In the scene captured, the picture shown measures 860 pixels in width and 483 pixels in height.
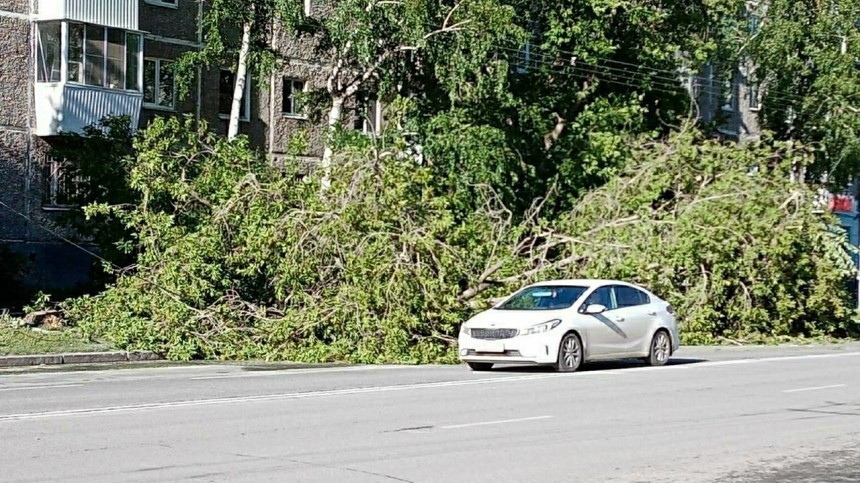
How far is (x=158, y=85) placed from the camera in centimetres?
4081

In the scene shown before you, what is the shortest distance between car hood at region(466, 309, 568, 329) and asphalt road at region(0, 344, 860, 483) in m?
0.82

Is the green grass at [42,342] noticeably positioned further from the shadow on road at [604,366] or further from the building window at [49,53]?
the building window at [49,53]

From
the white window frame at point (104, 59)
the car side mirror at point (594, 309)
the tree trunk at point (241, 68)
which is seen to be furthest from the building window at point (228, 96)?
the car side mirror at point (594, 309)

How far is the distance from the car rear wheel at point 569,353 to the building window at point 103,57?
2025 centimetres

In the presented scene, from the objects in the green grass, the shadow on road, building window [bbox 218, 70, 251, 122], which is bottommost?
the shadow on road

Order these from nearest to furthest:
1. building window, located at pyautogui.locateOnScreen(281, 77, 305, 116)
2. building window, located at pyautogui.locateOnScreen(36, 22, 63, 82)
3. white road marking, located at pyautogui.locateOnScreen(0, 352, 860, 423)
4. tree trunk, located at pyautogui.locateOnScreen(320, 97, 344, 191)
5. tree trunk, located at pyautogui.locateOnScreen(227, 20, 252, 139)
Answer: white road marking, located at pyautogui.locateOnScreen(0, 352, 860, 423) < tree trunk, located at pyautogui.locateOnScreen(320, 97, 344, 191) < tree trunk, located at pyautogui.locateOnScreen(227, 20, 252, 139) < building window, located at pyautogui.locateOnScreen(36, 22, 63, 82) < building window, located at pyautogui.locateOnScreen(281, 77, 305, 116)

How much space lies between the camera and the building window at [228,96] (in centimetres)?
4294

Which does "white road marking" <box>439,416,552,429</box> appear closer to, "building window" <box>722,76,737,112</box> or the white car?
the white car

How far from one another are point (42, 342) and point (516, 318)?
9211 mm

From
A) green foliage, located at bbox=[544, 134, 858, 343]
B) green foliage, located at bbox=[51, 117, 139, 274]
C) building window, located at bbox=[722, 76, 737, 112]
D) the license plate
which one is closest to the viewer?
the license plate

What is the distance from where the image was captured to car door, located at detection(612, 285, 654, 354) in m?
22.3

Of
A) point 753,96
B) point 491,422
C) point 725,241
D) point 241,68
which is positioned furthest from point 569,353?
point 753,96

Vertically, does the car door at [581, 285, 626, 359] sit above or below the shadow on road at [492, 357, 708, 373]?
above

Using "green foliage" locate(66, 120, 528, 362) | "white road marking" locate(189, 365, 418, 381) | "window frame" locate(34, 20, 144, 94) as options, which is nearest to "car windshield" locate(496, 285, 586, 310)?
"white road marking" locate(189, 365, 418, 381)
